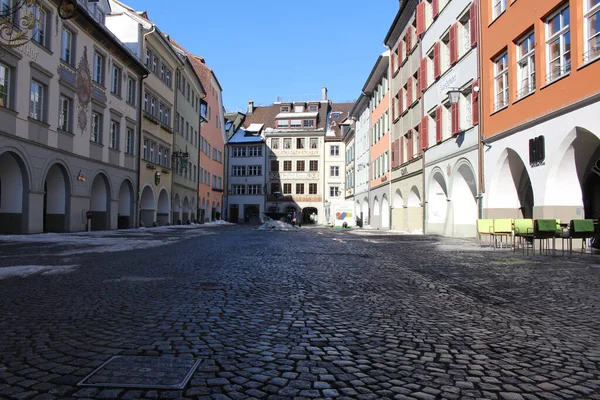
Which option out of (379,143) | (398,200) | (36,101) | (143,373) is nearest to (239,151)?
(379,143)

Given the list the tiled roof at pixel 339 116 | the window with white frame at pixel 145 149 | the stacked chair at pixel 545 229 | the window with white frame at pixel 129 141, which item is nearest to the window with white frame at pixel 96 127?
the window with white frame at pixel 129 141

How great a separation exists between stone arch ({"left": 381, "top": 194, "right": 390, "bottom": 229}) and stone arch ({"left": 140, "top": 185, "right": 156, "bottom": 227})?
17629 millimetres

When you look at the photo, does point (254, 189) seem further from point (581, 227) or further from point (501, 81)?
point (581, 227)

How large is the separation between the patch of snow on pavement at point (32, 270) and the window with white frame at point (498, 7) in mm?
16979

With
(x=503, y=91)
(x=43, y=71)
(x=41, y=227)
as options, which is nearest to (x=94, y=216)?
(x=41, y=227)

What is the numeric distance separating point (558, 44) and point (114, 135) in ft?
78.2

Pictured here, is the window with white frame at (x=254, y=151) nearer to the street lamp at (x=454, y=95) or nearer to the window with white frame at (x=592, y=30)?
the street lamp at (x=454, y=95)

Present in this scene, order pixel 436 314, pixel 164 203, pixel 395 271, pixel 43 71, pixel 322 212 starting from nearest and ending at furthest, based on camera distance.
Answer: pixel 436 314
pixel 395 271
pixel 43 71
pixel 164 203
pixel 322 212

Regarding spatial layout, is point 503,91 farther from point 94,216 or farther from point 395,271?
point 94,216

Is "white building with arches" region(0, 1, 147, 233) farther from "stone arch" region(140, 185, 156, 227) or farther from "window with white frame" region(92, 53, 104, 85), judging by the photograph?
"stone arch" region(140, 185, 156, 227)

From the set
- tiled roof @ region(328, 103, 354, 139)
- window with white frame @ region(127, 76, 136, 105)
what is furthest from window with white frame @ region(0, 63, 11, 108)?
tiled roof @ region(328, 103, 354, 139)


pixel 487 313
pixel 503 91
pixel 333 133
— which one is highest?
pixel 333 133

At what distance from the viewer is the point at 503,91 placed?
713 inches

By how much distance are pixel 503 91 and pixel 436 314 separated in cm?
1543
